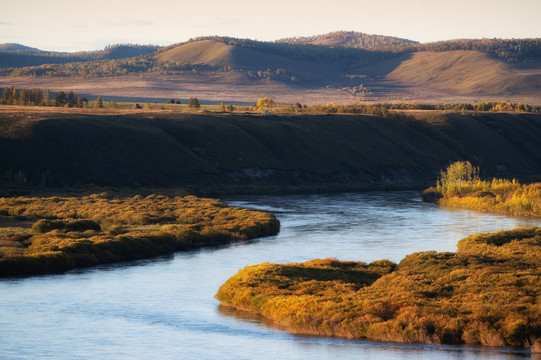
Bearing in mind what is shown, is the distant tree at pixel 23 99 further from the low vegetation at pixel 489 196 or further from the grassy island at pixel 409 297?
the grassy island at pixel 409 297

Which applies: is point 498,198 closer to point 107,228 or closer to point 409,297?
point 107,228

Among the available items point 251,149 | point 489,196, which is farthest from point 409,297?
point 251,149

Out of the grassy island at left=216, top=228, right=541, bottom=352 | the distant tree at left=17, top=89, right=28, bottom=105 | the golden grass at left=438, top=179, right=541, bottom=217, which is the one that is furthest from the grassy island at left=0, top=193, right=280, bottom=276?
the distant tree at left=17, top=89, right=28, bottom=105

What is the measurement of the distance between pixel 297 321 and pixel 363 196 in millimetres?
77306

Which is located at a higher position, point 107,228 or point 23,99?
point 23,99

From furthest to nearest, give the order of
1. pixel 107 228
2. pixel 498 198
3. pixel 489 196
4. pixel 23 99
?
pixel 23 99, pixel 489 196, pixel 498 198, pixel 107 228

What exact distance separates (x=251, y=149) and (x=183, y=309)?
296 ft

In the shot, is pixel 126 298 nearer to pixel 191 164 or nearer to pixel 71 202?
pixel 71 202

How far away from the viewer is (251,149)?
427ft

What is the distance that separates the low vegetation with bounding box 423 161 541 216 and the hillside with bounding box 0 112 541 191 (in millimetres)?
20149

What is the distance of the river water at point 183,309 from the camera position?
105 feet

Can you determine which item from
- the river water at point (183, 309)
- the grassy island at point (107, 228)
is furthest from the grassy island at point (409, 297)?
the grassy island at point (107, 228)

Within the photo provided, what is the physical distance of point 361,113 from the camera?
182m

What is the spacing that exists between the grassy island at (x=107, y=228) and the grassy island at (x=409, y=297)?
44.5 ft
